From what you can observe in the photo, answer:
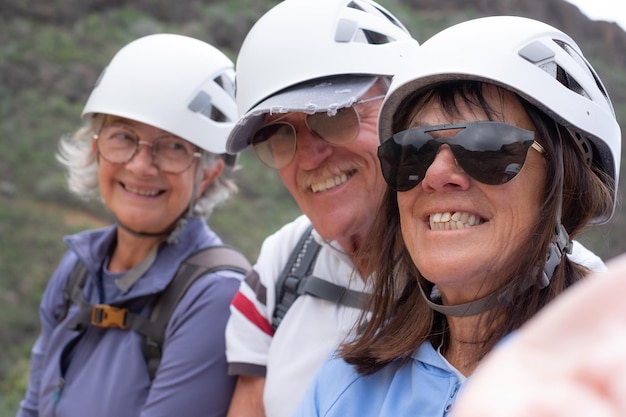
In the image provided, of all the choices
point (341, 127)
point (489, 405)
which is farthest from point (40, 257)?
point (489, 405)

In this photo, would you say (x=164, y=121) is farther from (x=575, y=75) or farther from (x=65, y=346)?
(x=575, y=75)

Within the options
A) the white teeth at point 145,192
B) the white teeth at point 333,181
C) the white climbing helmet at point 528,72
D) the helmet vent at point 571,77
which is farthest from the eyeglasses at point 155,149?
the helmet vent at point 571,77

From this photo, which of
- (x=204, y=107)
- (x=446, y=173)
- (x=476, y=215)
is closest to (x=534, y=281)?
(x=476, y=215)

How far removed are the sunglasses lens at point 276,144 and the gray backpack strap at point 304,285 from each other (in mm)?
279

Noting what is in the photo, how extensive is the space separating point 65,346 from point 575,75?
230 centimetres

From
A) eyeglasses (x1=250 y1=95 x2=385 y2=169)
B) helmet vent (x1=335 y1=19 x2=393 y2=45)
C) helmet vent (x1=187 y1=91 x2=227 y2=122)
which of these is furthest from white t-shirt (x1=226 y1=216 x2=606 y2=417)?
helmet vent (x1=187 y1=91 x2=227 y2=122)

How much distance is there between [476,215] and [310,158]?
0.84m

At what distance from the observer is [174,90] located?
348 centimetres

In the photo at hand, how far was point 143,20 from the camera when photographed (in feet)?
67.9

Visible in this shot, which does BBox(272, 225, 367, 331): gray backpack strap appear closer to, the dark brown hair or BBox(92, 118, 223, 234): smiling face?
the dark brown hair

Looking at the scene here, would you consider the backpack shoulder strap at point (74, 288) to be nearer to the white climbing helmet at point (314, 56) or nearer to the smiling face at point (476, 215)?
the white climbing helmet at point (314, 56)

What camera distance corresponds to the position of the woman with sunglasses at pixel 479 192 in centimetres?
187

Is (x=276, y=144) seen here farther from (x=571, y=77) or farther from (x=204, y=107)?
(x=571, y=77)

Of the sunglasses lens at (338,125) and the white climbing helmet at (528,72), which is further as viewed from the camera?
the sunglasses lens at (338,125)
